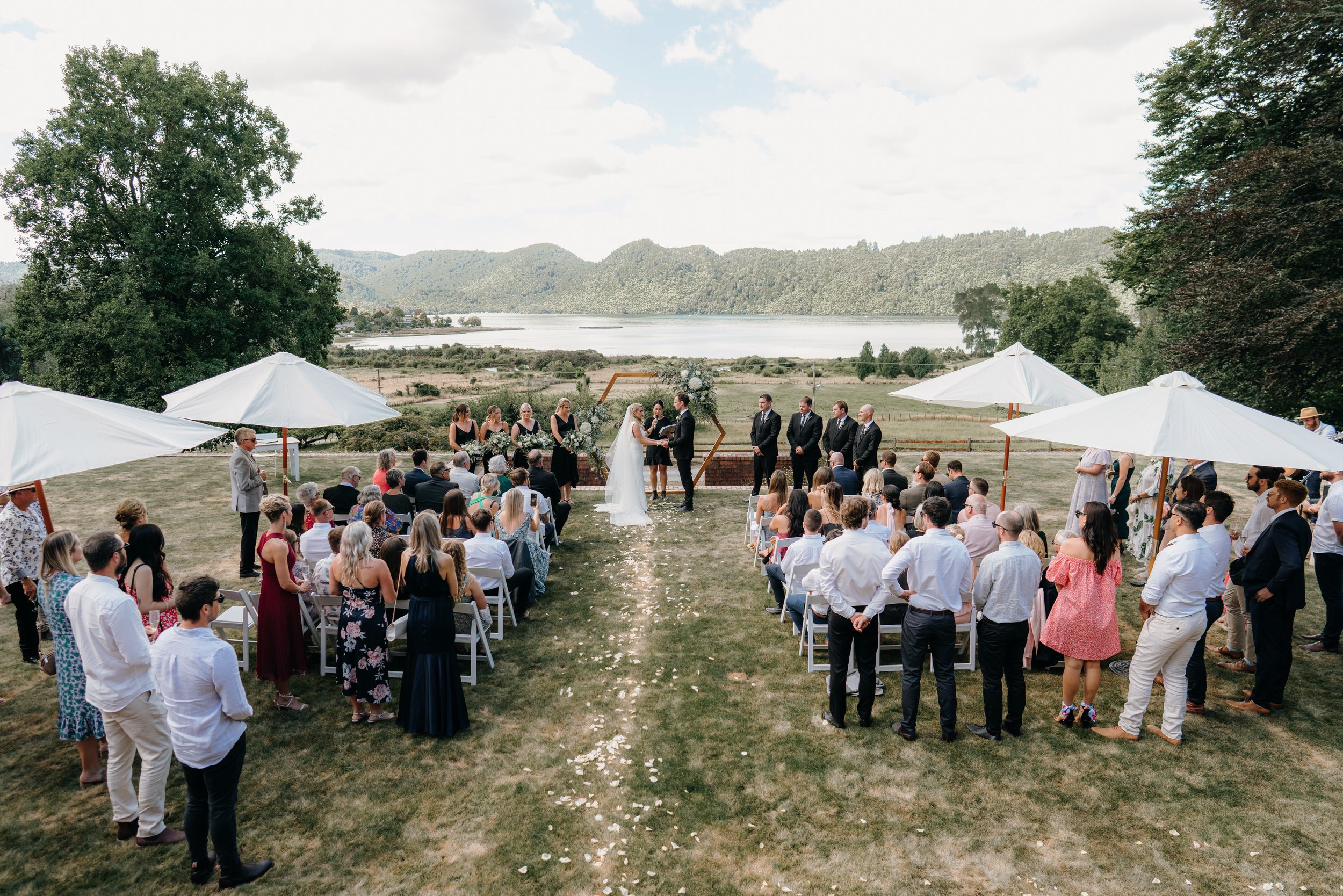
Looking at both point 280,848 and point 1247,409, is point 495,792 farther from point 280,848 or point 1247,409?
point 1247,409

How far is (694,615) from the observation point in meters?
7.53

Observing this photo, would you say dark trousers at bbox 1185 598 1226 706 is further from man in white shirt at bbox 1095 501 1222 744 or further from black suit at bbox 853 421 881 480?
black suit at bbox 853 421 881 480

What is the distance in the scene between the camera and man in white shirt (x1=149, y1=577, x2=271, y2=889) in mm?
3400

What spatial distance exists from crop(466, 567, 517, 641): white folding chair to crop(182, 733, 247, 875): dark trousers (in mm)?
2554

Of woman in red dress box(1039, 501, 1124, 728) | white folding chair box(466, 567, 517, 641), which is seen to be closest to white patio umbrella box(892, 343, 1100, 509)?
woman in red dress box(1039, 501, 1124, 728)

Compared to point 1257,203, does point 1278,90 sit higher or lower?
higher

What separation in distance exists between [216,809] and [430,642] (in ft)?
5.38

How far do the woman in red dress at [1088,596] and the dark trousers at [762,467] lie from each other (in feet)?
21.1

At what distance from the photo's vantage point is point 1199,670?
17.8 feet

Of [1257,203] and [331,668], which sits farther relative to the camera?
[1257,203]

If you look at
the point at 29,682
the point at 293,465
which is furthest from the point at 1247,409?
the point at 293,465

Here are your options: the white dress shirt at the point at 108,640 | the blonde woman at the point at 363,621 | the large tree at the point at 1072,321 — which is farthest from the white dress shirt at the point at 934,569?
the large tree at the point at 1072,321

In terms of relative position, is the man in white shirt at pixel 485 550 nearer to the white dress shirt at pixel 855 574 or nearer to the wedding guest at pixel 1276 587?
the white dress shirt at pixel 855 574

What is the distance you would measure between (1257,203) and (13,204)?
3185 cm
